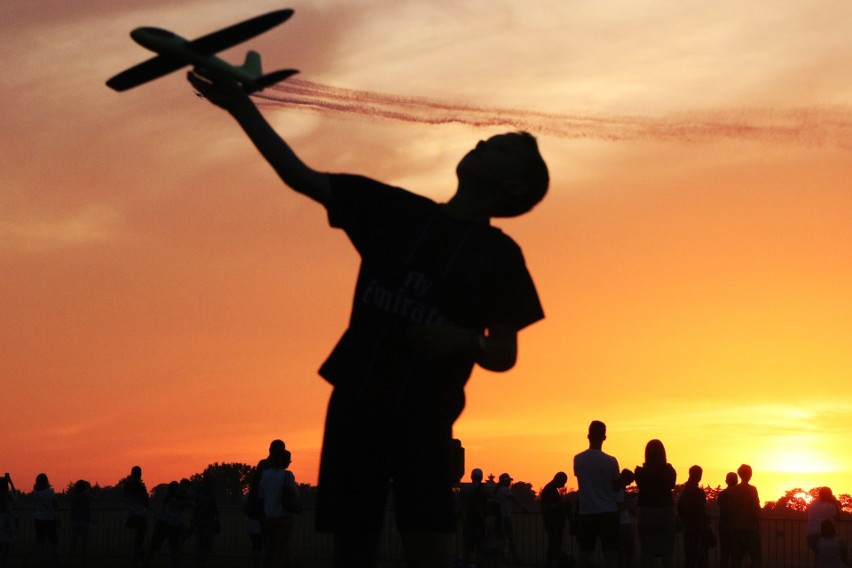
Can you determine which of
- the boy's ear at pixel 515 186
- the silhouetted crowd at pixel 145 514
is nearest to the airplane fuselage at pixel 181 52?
the boy's ear at pixel 515 186

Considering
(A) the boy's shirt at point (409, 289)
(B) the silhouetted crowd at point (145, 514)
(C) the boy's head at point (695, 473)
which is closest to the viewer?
(A) the boy's shirt at point (409, 289)

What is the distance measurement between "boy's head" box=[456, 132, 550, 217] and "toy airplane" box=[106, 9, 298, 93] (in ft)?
3.05

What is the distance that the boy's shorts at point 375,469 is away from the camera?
191 inches

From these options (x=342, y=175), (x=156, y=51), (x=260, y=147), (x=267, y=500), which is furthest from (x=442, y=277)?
(x=267, y=500)

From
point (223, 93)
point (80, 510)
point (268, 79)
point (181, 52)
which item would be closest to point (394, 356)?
point (223, 93)

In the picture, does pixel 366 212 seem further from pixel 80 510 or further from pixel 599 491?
pixel 80 510

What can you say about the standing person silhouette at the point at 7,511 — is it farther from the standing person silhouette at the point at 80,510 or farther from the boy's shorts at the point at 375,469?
the boy's shorts at the point at 375,469

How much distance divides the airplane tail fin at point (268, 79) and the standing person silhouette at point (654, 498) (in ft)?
38.7

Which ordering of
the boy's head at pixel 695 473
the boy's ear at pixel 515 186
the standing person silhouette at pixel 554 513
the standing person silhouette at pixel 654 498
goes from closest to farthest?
the boy's ear at pixel 515 186 < the standing person silhouette at pixel 654 498 < the boy's head at pixel 695 473 < the standing person silhouette at pixel 554 513

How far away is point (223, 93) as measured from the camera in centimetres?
478

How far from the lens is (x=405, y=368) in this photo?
16.0 ft

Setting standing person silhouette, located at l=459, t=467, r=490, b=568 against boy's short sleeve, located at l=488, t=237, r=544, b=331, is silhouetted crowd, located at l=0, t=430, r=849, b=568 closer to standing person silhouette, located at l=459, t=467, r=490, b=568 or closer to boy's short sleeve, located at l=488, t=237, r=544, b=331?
standing person silhouette, located at l=459, t=467, r=490, b=568

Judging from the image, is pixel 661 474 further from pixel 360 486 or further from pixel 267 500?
pixel 360 486

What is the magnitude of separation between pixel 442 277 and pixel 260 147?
87cm
